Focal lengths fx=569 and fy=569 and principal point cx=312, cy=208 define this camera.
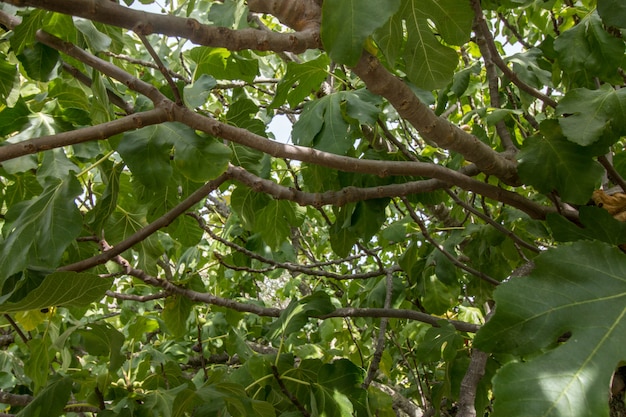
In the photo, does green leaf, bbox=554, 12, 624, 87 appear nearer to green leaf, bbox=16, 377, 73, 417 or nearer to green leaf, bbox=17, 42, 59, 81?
green leaf, bbox=17, 42, 59, 81

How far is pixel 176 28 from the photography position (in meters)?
0.79

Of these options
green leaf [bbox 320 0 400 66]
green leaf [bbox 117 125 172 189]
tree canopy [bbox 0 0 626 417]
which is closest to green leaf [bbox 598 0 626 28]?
tree canopy [bbox 0 0 626 417]

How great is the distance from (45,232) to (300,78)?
33.5 inches

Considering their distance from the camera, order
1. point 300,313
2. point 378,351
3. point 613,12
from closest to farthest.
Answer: point 613,12 < point 300,313 < point 378,351

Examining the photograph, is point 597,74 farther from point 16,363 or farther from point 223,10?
point 16,363

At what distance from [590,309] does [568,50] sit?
3.17ft

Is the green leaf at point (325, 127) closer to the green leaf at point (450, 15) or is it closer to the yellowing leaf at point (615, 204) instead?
the green leaf at point (450, 15)

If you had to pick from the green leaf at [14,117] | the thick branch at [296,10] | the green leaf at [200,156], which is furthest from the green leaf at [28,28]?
the thick branch at [296,10]

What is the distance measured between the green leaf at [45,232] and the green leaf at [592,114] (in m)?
1.04

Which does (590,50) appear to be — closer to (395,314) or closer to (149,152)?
(395,314)

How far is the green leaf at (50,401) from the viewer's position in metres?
1.31

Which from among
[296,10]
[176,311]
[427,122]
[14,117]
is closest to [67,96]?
[14,117]

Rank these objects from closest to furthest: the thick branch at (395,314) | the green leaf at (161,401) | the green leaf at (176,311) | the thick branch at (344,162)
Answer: the thick branch at (344,162) < the green leaf at (161,401) < the thick branch at (395,314) < the green leaf at (176,311)

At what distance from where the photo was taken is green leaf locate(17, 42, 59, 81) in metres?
1.33
